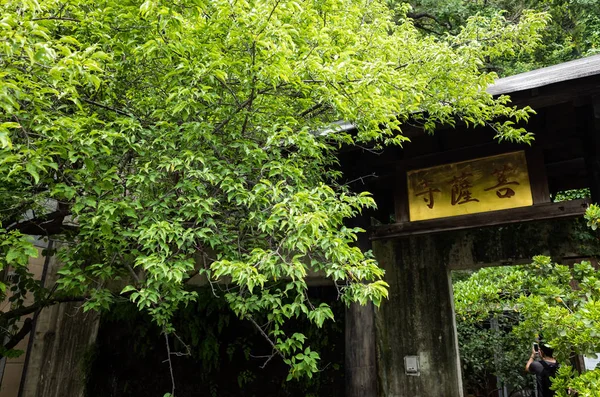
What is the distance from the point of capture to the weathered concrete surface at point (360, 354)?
509 centimetres

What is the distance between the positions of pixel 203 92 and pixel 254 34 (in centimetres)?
61

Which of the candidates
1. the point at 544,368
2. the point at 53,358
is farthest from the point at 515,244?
the point at 53,358

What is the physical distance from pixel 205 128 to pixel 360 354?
3.41m

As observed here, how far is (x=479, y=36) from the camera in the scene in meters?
5.16

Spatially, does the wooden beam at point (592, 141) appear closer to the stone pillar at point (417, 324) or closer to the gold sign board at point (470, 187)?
the gold sign board at point (470, 187)

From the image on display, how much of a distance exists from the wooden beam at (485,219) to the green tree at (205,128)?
94cm

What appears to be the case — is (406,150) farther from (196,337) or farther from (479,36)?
(196,337)

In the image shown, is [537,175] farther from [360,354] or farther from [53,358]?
[53,358]

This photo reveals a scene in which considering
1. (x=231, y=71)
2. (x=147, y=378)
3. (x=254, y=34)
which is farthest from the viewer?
(x=147, y=378)

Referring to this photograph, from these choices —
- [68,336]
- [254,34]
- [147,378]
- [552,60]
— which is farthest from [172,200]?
[552,60]

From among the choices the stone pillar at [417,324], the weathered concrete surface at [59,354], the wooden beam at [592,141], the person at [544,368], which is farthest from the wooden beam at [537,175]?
the weathered concrete surface at [59,354]

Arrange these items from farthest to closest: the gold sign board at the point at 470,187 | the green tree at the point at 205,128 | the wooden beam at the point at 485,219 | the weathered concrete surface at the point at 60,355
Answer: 1. the weathered concrete surface at the point at 60,355
2. the gold sign board at the point at 470,187
3. the wooden beam at the point at 485,219
4. the green tree at the point at 205,128

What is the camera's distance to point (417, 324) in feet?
19.0

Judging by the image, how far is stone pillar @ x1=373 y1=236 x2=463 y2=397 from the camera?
551 cm
